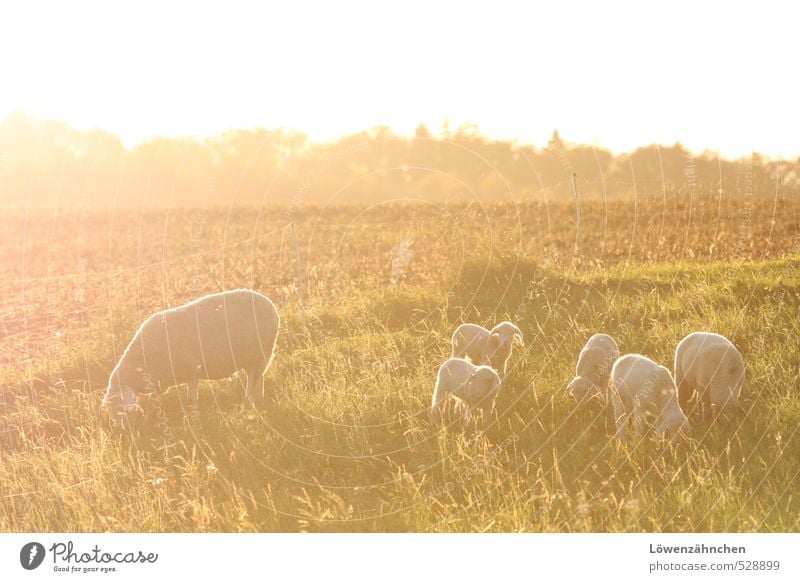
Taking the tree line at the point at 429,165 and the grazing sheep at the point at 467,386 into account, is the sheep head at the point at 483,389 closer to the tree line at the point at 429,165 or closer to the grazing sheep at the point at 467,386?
the grazing sheep at the point at 467,386

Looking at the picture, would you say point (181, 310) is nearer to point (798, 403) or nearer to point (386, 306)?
point (386, 306)

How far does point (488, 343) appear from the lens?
10.1m

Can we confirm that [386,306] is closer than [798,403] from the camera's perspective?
No

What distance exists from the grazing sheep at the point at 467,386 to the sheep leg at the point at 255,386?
7.90 feet

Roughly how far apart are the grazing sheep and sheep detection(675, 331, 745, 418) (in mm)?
1908

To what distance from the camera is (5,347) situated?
49.6 ft

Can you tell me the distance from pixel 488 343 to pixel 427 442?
2.00 m

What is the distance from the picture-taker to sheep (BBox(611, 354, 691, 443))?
25.7 ft

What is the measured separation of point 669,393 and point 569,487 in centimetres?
131

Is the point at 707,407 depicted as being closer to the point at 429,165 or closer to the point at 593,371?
the point at 593,371

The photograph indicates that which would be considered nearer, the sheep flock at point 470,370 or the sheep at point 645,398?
the sheep at point 645,398

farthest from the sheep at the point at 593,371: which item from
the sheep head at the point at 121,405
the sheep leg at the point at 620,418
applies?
the sheep head at the point at 121,405

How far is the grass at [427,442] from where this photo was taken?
23.9 ft

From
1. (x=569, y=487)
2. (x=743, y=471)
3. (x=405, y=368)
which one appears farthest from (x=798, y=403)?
(x=405, y=368)
